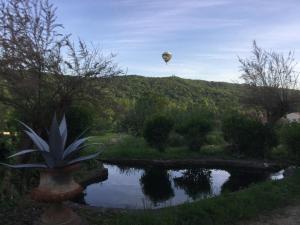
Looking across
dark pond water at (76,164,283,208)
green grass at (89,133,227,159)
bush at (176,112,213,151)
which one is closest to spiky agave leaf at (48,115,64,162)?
dark pond water at (76,164,283,208)

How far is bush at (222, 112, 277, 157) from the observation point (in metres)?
14.0

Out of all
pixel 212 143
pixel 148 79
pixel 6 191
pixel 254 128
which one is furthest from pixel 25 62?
pixel 148 79

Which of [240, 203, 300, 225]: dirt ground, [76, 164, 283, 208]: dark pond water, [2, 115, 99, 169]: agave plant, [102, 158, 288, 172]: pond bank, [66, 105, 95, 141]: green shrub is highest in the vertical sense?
[66, 105, 95, 141]: green shrub

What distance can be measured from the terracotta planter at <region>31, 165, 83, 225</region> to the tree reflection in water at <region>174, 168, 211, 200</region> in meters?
4.25

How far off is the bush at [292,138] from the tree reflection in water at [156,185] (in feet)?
12.6

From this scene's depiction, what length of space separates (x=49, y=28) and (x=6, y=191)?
3.65m

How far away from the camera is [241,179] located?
11.1 m

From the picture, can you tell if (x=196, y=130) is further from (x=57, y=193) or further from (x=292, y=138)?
(x=57, y=193)

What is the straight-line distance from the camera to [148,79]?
41.7 meters

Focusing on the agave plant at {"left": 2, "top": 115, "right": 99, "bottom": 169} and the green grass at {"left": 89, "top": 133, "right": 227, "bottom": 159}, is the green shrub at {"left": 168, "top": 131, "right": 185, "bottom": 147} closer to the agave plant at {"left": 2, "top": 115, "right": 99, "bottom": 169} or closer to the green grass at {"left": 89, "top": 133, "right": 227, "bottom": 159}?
the green grass at {"left": 89, "top": 133, "right": 227, "bottom": 159}

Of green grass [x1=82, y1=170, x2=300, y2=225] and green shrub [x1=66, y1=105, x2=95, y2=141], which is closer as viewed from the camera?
green grass [x1=82, y1=170, x2=300, y2=225]

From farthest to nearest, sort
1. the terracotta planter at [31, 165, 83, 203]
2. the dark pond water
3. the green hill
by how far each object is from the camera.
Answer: the green hill < the dark pond water < the terracotta planter at [31, 165, 83, 203]

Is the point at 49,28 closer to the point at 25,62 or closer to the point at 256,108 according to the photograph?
the point at 25,62

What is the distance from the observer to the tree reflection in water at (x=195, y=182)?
31.3 ft
